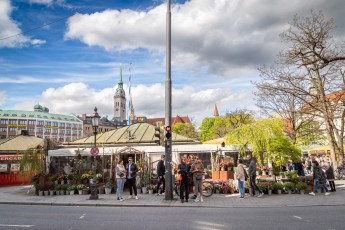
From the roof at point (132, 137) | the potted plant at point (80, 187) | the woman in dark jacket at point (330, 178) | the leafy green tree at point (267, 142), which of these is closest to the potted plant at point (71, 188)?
the potted plant at point (80, 187)

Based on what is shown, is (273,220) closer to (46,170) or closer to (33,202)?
(33,202)

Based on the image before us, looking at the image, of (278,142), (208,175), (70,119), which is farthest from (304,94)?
(70,119)

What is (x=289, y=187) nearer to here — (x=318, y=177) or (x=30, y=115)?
(x=318, y=177)

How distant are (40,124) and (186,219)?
5575 inches

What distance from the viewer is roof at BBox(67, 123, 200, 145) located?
2352 cm

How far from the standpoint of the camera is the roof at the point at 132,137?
2352 centimetres

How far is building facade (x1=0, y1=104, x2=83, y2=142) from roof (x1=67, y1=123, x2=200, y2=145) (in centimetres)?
10391

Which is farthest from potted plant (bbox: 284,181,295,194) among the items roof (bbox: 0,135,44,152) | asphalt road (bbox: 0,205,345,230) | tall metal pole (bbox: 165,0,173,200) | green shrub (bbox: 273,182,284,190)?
roof (bbox: 0,135,44,152)

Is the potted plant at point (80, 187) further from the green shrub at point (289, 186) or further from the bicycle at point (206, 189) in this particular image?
the green shrub at point (289, 186)

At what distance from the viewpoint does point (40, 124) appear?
138 m

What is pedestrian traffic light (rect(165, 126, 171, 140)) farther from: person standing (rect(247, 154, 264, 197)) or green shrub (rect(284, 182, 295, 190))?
green shrub (rect(284, 182, 295, 190))

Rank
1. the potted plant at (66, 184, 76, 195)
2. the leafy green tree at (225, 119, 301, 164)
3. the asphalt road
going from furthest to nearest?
the leafy green tree at (225, 119, 301, 164)
the potted plant at (66, 184, 76, 195)
the asphalt road

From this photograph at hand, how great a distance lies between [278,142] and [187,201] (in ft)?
28.3

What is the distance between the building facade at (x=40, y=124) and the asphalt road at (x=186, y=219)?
390 feet
